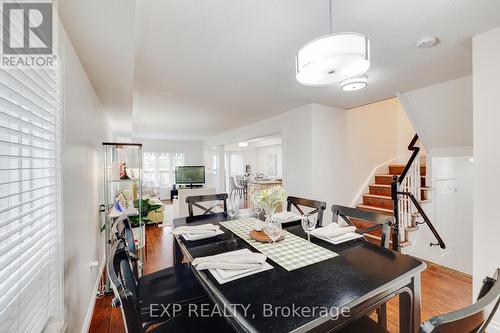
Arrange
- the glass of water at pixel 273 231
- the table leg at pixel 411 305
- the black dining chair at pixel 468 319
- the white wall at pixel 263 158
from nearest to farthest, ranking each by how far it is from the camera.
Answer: the black dining chair at pixel 468 319
the table leg at pixel 411 305
the glass of water at pixel 273 231
the white wall at pixel 263 158

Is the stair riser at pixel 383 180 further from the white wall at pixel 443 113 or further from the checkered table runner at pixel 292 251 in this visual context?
the checkered table runner at pixel 292 251

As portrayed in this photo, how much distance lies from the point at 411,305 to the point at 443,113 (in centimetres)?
285

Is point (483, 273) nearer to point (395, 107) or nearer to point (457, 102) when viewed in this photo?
point (457, 102)

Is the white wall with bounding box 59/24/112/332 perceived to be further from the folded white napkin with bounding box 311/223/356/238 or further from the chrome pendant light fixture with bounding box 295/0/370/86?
the folded white napkin with bounding box 311/223/356/238

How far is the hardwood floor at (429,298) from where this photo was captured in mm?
1906

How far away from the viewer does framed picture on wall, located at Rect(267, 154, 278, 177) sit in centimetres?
982

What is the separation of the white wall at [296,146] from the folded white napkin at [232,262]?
2569 mm

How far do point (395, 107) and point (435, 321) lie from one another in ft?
17.1

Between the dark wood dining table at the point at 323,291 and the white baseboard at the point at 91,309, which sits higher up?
the dark wood dining table at the point at 323,291

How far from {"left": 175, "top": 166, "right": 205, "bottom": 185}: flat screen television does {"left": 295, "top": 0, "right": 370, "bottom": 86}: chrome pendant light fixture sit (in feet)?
24.3

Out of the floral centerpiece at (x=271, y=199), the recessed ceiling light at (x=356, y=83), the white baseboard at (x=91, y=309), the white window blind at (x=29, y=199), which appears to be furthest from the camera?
the recessed ceiling light at (x=356, y=83)

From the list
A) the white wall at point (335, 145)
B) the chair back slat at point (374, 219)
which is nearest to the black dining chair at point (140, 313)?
the chair back slat at point (374, 219)

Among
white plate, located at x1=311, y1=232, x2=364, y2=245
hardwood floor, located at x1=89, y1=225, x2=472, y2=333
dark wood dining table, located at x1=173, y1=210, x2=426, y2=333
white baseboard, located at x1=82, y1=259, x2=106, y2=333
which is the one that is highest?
white plate, located at x1=311, y1=232, x2=364, y2=245

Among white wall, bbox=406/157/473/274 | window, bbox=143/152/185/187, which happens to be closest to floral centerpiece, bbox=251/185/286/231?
white wall, bbox=406/157/473/274
